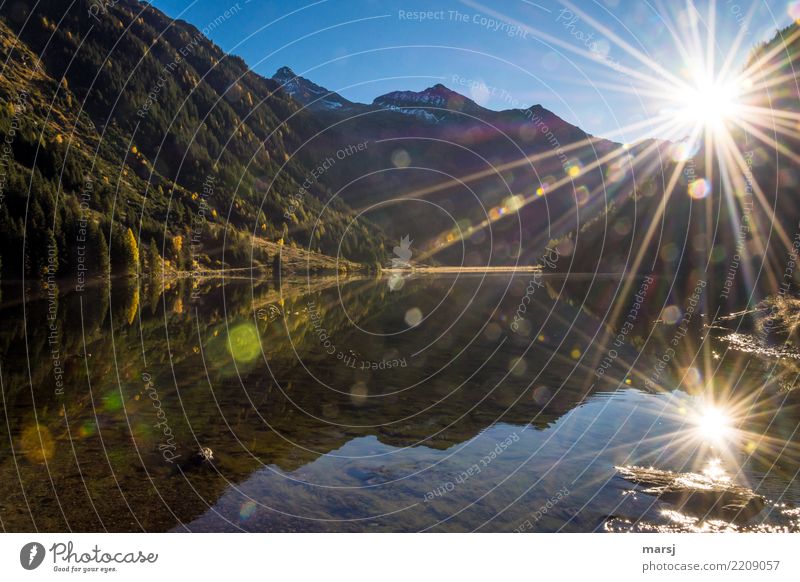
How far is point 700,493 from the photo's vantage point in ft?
50.3

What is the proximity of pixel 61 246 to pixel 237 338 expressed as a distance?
87106 mm

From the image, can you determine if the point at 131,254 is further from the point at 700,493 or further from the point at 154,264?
the point at 700,493

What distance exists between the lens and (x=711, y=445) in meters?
20.1

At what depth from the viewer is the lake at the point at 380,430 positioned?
14.7m

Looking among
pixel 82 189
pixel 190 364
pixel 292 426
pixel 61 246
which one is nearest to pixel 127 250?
pixel 61 246

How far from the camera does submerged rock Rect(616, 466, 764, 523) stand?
14.1 meters

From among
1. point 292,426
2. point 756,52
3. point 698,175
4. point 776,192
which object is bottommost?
point 292,426

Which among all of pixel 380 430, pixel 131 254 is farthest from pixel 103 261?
pixel 380 430

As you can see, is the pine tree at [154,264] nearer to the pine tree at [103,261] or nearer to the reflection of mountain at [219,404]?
the pine tree at [103,261]

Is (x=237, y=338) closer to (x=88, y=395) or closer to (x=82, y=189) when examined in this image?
(x=88, y=395)

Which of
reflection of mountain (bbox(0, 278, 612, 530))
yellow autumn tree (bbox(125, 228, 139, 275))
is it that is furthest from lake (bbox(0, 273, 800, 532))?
yellow autumn tree (bbox(125, 228, 139, 275))

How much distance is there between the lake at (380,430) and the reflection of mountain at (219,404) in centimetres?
12

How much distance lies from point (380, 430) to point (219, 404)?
8202mm

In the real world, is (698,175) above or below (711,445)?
above
